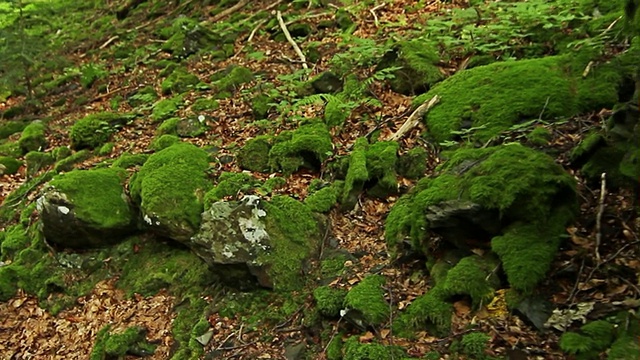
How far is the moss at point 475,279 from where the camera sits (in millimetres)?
4280

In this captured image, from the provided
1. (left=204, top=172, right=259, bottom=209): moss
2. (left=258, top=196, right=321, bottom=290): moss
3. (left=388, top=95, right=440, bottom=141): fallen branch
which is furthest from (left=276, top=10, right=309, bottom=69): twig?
(left=258, top=196, right=321, bottom=290): moss

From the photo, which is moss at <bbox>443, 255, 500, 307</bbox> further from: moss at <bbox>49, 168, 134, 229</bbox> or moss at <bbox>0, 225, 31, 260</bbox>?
moss at <bbox>0, 225, 31, 260</bbox>

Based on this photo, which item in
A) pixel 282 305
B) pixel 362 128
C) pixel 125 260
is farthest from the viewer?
pixel 362 128

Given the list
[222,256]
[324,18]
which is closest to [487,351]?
[222,256]

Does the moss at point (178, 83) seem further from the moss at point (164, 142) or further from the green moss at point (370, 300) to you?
the green moss at point (370, 300)

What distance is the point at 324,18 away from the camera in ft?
38.3

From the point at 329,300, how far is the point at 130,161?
453cm

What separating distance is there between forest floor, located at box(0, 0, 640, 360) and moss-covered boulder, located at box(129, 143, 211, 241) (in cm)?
52

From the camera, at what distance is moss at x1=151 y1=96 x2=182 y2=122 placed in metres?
9.66

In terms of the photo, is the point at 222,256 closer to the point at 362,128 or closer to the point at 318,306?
the point at 318,306

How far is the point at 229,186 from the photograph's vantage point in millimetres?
6699

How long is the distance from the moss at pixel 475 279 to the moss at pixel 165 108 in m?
6.85

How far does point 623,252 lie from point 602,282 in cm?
31

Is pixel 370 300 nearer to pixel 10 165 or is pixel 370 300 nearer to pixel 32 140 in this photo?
pixel 10 165
